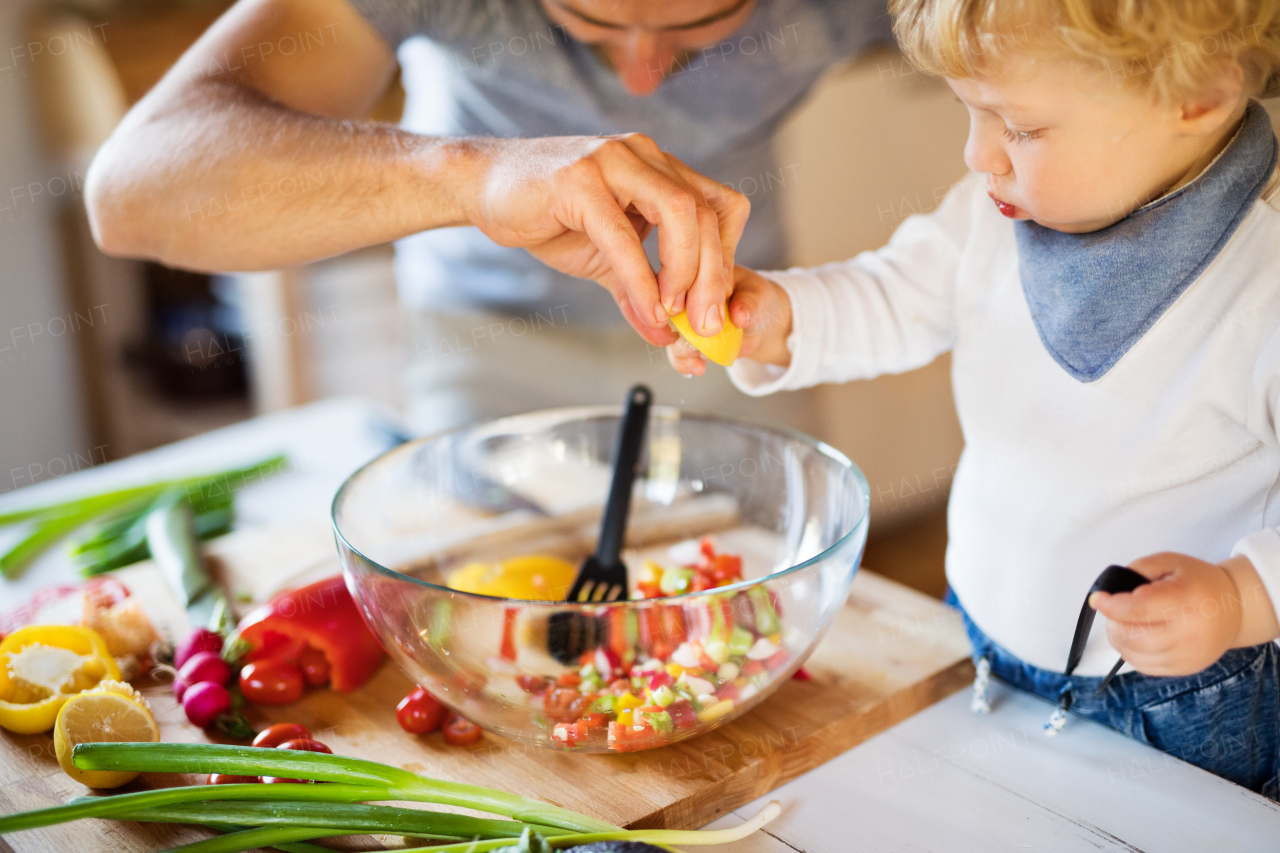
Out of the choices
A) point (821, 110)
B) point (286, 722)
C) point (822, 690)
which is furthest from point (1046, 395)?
Answer: point (821, 110)

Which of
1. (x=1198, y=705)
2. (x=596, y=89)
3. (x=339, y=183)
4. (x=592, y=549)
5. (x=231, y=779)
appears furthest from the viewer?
(x=596, y=89)

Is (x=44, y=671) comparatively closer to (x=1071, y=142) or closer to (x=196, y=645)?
(x=196, y=645)

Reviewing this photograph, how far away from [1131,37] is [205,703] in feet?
2.97

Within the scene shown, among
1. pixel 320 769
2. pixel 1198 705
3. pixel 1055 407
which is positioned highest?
pixel 1055 407

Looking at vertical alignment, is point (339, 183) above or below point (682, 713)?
above

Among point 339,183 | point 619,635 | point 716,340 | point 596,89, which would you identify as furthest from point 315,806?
point 596,89

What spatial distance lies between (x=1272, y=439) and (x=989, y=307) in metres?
0.26

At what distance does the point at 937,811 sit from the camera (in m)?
0.81

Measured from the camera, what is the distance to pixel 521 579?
1.04 m

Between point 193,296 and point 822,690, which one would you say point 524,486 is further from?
point 193,296

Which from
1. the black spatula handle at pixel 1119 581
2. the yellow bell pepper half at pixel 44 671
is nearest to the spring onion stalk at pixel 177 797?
the yellow bell pepper half at pixel 44 671

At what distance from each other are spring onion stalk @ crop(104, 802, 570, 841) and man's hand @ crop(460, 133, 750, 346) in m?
0.42

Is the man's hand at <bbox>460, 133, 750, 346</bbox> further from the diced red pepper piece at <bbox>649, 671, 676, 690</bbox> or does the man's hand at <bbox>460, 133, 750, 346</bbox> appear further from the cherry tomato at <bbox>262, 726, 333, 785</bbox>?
the cherry tomato at <bbox>262, 726, 333, 785</bbox>

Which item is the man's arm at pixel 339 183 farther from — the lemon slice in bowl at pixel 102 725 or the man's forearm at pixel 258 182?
the lemon slice in bowl at pixel 102 725
